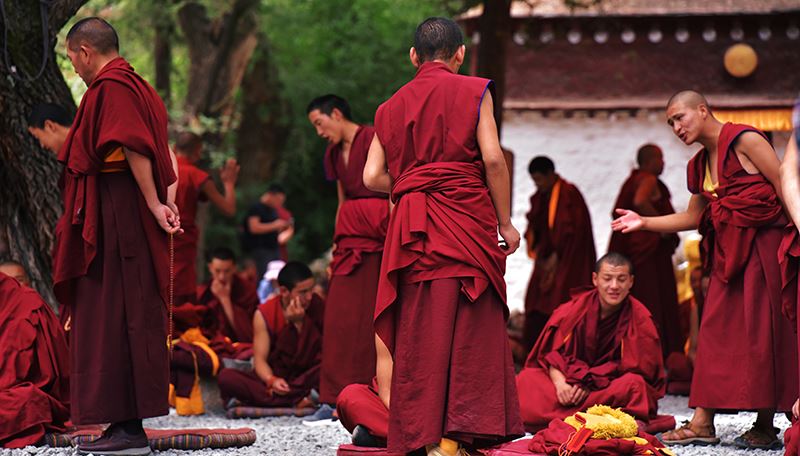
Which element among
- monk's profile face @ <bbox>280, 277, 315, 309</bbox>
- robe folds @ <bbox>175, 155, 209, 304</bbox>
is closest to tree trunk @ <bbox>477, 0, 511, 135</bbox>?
robe folds @ <bbox>175, 155, 209, 304</bbox>

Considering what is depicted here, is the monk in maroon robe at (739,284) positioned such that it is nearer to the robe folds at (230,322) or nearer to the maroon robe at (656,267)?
the robe folds at (230,322)

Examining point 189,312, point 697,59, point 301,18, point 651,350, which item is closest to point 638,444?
point 651,350

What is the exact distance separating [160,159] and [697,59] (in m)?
9.71

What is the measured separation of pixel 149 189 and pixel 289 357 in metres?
2.77

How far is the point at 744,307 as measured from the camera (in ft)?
20.1

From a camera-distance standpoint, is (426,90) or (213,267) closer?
(426,90)

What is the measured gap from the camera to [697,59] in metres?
14.1

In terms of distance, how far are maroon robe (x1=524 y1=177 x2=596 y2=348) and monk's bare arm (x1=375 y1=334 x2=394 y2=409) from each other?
5.02 m

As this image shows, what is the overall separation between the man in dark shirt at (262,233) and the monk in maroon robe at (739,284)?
746 cm

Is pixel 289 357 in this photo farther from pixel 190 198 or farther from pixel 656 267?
pixel 656 267

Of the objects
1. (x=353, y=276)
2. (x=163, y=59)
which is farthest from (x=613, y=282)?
(x=163, y=59)

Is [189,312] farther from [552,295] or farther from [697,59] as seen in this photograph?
[697,59]

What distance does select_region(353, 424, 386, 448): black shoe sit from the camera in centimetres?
561

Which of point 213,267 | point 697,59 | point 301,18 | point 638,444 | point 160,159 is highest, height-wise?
point 301,18
